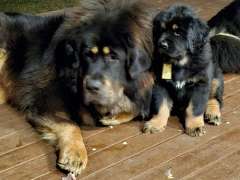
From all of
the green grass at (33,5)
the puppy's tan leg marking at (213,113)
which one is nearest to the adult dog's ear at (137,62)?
the puppy's tan leg marking at (213,113)

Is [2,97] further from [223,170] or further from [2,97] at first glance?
[223,170]

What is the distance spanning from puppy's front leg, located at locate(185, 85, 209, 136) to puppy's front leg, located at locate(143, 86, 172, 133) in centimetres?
18

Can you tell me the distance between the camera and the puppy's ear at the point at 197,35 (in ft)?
12.1

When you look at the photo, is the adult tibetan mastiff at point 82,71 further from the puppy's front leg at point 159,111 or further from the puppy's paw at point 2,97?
the puppy's paw at point 2,97

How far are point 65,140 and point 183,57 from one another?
44.0 inches

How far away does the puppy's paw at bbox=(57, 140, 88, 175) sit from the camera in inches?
131

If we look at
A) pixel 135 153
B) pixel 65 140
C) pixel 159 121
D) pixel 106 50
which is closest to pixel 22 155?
pixel 65 140

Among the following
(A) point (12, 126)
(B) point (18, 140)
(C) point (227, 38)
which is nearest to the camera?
(B) point (18, 140)

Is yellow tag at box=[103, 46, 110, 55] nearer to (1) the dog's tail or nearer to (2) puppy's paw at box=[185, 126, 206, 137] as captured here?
(2) puppy's paw at box=[185, 126, 206, 137]

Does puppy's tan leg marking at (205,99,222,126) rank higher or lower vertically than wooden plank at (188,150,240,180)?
higher

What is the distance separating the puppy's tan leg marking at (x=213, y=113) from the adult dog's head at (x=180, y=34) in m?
0.53

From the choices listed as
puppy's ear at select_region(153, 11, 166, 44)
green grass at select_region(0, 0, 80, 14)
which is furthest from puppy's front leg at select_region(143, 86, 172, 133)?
green grass at select_region(0, 0, 80, 14)

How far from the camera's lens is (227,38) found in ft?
16.0

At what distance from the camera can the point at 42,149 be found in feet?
12.1
